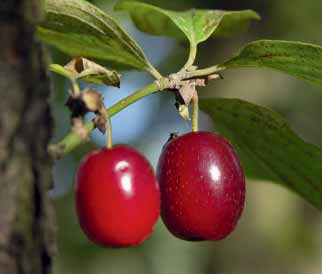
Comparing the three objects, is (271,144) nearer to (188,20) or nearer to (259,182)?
(188,20)

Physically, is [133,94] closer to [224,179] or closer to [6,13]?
[224,179]

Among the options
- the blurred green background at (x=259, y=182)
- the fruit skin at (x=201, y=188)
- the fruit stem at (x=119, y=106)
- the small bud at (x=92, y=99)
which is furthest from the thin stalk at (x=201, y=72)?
the blurred green background at (x=259, y=182)

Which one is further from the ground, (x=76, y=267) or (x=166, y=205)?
(x=166, y=205)

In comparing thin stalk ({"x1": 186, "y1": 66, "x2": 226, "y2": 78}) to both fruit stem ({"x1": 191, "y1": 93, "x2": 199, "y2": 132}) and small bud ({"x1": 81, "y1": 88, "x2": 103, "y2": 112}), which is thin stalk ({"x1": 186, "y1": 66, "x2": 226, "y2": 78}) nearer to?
fruit stem ({"x1": 191, "y1": 93, "x2": 199, "y2": 132})

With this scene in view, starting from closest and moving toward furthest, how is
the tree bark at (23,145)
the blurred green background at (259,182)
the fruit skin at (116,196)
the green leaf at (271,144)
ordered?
the tree bark at (23,145), the fruit skin at (116,196), the green leaf at (271,144), the blurred green background at (259,182)

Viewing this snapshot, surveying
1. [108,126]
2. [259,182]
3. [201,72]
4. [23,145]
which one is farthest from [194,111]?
[259,182]

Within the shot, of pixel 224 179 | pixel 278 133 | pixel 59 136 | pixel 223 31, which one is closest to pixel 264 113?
pixel 278 133

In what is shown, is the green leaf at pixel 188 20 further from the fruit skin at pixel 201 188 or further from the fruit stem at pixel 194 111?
the fruit skin at pixel 201 188
